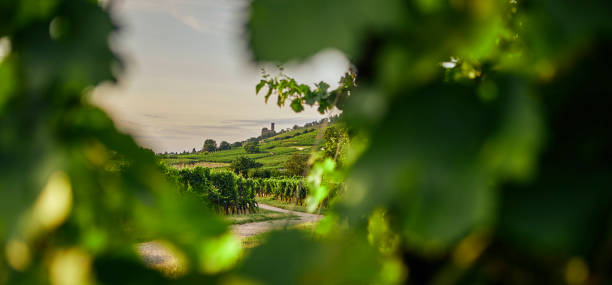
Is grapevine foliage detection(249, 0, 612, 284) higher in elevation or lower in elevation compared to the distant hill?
lower

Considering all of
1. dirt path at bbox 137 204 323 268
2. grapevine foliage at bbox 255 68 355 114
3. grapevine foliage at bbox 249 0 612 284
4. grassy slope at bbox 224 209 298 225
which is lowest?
dirt path at bbox 137 204 323 268

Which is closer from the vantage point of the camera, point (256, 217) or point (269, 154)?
point (256, 217)

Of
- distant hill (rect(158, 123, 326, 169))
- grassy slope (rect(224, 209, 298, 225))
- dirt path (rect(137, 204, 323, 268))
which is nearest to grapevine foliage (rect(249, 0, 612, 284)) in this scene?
dirt path (rect(137, 204, 323, 268))

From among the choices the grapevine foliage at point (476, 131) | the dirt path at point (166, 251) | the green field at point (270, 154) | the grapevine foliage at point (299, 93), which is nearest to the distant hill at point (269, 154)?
the green field at point (270, 154)

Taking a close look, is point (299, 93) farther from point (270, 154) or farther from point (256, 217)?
point (270, 154)

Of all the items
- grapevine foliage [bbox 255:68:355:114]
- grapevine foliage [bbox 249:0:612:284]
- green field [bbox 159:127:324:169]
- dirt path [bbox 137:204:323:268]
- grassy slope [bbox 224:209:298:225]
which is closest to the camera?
grapevine foliage [bbox 249:0:612:284]

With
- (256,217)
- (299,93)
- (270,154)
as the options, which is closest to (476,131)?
(299,93)

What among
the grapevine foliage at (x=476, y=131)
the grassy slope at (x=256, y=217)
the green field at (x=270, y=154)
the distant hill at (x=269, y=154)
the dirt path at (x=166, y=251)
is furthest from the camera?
the green field at (x=270, y=154)

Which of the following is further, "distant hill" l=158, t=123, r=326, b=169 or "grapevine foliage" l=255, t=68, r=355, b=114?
"distant hill" l=158, t=123, r=326, b=169

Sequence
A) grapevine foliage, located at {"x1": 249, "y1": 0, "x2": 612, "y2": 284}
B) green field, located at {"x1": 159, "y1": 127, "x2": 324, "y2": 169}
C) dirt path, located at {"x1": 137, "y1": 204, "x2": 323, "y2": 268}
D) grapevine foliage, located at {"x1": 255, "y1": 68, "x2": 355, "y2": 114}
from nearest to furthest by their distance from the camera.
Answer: grapevine foliage, located at {"x1": 249, "y1": 0, "x2": 612, "y2": 284} → grapevine foliage, located at {"x1": 255, "y1": 68, "x2": 355, "y2": 114} → dirt path, located at {"x1": 137, "y1": 204, "x2": 323, "y2": 268} → green field, located at {"x1": 159, "y1": 127, "x2": 324, "y2": 169}

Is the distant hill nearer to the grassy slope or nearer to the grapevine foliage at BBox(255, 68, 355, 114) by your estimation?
the grassy slope

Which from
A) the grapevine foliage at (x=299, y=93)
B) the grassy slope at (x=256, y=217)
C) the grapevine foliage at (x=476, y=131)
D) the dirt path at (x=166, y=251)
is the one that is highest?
the grapevine foliage at (x=299, y=93)

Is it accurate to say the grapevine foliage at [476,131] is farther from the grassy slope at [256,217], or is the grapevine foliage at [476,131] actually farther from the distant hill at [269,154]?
the distant hill at [269,154]

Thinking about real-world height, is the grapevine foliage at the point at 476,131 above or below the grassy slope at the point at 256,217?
above
